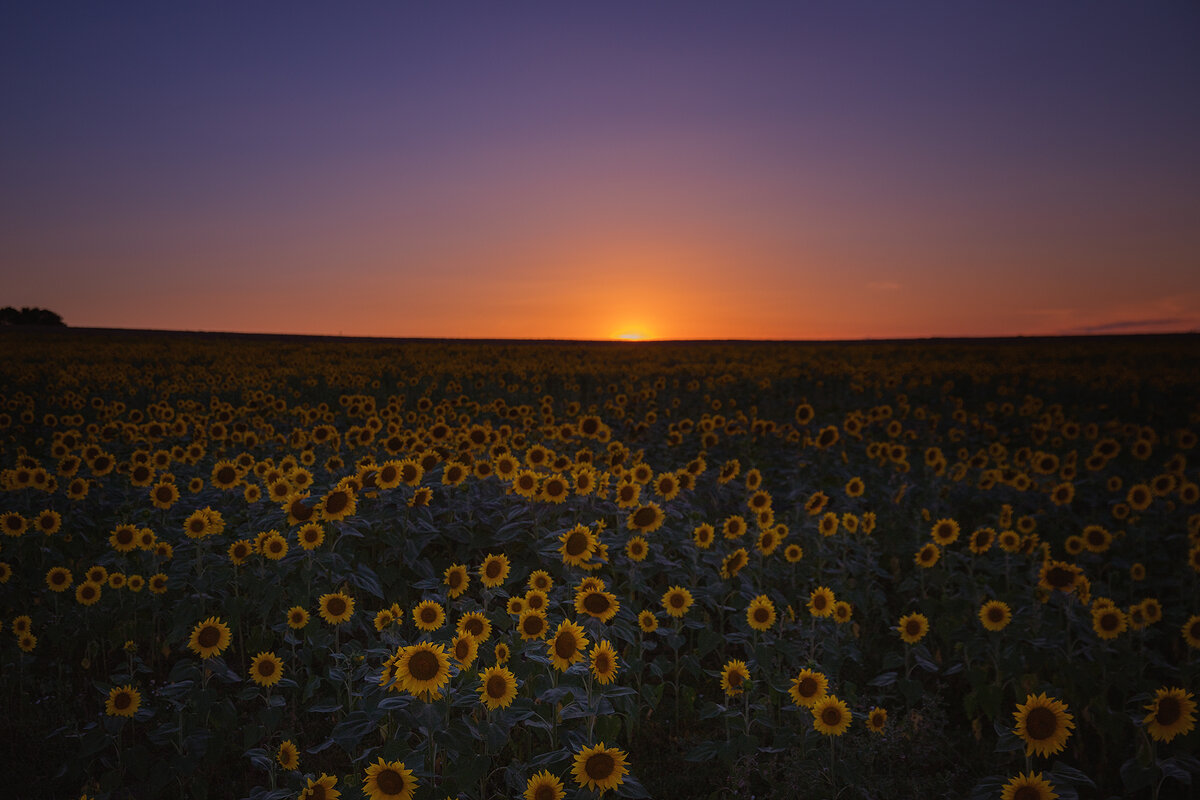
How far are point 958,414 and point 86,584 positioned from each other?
13.4 m

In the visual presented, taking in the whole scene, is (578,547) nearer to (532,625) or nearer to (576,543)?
(576,543)

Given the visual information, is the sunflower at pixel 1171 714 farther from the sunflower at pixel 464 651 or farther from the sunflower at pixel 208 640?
the sunflower at pixel 208 640

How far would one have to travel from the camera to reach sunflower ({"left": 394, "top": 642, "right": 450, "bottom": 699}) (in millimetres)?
3100

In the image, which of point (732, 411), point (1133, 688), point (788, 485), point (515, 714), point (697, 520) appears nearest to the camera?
point (515, 714)

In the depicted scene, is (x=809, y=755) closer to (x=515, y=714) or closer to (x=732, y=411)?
(x=515, y=714)

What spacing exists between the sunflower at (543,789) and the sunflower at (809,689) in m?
1.48

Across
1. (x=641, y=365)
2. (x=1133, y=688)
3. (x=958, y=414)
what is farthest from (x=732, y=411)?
(x=1133, y=688)

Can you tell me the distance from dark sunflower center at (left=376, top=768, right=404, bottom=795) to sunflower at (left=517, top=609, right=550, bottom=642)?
1.00 m

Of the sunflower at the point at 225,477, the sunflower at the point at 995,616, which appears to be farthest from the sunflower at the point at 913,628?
the sunflower at the point at 225,477

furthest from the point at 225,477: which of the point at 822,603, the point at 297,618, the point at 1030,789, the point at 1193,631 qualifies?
the point at 1193,631

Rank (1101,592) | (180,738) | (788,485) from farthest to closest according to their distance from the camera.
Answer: (788,485), (1101,592), (180,738)

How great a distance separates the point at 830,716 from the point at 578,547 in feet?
5.93

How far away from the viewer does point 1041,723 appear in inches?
127

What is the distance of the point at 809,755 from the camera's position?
3.92 m
